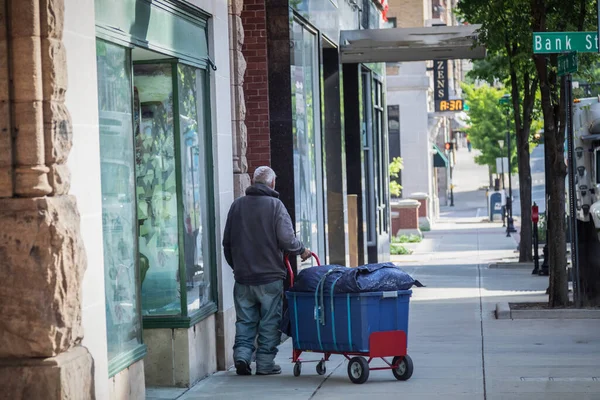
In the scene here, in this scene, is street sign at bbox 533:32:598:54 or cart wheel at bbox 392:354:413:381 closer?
cart wheel at bbox 392:354:413:381

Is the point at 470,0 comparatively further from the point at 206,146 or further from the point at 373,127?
the point at 206,146

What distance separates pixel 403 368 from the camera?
10414 mm

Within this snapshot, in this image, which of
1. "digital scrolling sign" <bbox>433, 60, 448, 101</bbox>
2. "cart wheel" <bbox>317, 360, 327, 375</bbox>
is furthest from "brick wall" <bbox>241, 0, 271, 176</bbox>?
"digital scrolling sign" <bbox>433, 60, 448, 101</bbox>

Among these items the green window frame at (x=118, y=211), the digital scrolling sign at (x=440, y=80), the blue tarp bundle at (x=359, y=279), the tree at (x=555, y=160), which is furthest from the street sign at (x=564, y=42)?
the digital scrolling sign at (x=440, y=80)

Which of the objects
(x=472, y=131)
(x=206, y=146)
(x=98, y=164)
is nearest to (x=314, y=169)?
(x=206, y=146)

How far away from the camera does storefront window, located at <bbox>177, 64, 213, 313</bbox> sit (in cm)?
1062

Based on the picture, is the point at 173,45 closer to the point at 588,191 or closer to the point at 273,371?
the point at 273,371

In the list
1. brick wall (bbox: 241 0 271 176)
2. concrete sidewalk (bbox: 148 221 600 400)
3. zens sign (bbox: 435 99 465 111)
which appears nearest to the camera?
concrete sidewalk (bbox: 148 221 600 400)

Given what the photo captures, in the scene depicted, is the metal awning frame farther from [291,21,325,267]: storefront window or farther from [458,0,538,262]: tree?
[291,21,325,267]: storefront window

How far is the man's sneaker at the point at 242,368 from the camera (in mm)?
10805

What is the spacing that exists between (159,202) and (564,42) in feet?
19.0

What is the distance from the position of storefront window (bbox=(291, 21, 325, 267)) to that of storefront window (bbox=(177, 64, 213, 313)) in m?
3.25

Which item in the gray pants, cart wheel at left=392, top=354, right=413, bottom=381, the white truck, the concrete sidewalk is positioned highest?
the white truck

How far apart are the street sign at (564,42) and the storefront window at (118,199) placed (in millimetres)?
6382
